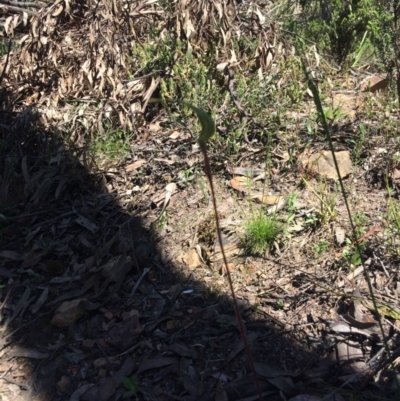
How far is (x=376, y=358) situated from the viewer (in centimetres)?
242

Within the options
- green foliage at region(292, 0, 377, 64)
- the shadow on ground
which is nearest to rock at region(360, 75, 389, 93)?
green foliage at region(292, 0, 377, 64)

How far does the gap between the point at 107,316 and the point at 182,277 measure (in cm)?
46

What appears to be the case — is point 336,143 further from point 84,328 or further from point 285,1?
point 285,1

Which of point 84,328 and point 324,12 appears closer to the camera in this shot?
point 84,328

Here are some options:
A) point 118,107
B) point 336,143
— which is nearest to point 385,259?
point 336,143

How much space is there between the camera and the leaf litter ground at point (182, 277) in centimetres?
259

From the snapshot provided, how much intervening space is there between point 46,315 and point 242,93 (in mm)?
2144

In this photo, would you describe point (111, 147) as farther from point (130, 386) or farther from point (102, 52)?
point (130, 386)

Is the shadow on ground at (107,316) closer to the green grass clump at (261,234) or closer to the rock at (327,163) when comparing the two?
the green grass clump at (261,234)

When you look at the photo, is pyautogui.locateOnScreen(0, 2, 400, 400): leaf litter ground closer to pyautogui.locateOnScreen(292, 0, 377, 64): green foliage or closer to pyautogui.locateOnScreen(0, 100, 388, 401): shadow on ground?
pyautogui.locateOnScreen(0, 100, 388, 401): shadow on ground

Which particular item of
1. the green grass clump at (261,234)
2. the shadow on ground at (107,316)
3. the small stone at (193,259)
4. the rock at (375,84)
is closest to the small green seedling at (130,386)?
the shadow on ground at (107,316)

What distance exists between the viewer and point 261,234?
3.12 meters

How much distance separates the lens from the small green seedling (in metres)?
2.54

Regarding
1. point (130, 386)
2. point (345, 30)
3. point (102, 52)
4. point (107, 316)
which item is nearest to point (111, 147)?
point (102, 52)
